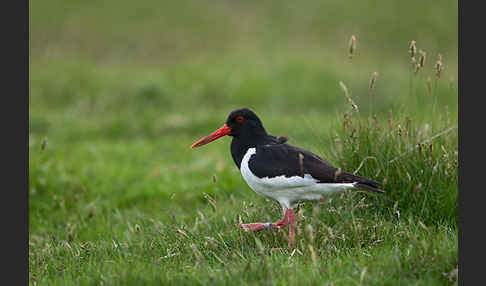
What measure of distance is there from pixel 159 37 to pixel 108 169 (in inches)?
349

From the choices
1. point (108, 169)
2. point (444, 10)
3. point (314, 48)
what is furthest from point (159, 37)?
point (444, 10)

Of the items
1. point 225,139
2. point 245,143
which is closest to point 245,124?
point 245,143

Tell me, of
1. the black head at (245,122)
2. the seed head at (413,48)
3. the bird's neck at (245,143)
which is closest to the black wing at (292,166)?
the bird's neck at (245,143)

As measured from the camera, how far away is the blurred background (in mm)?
8867

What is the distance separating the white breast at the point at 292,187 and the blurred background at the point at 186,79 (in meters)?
1.20

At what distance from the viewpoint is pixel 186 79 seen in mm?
14789

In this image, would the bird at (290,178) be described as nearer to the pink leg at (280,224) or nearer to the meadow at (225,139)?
the pink leg at (280,224)

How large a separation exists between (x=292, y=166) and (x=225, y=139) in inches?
272

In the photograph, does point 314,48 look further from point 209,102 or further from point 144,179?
point 144,179

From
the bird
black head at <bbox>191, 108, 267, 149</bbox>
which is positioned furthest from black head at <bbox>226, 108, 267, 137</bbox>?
the bird

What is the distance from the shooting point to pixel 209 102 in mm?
14008

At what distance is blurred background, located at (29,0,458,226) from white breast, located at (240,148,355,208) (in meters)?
1.20

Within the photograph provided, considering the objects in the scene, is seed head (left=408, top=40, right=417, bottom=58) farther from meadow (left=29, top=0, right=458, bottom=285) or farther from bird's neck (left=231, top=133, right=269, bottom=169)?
bird's neck (left=231, top=133, right=269, bottom=169)

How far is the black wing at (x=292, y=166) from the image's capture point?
15.3 feet
